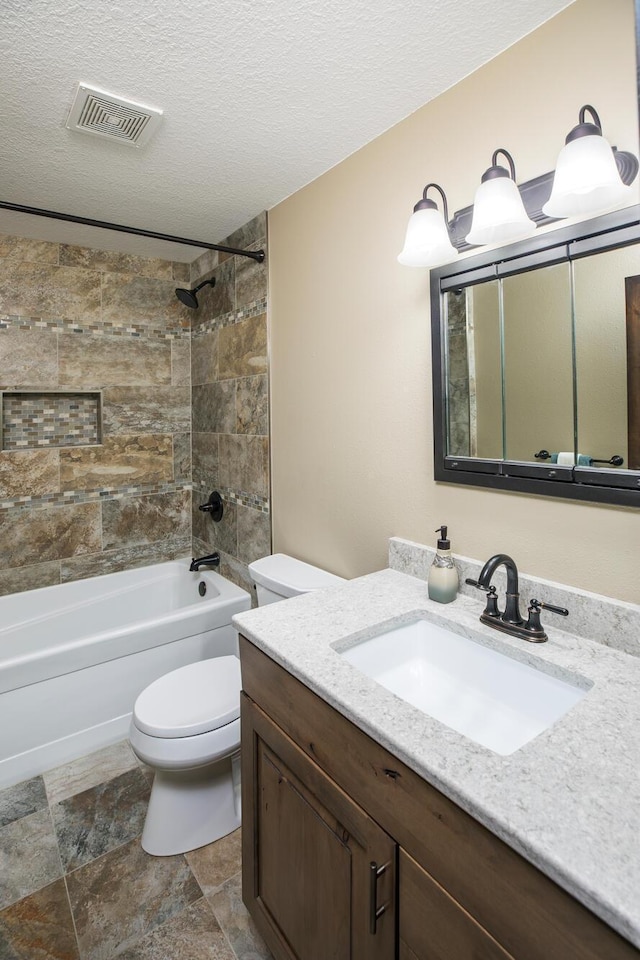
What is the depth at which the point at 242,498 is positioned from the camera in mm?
2605

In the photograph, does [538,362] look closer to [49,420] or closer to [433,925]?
[433,925]

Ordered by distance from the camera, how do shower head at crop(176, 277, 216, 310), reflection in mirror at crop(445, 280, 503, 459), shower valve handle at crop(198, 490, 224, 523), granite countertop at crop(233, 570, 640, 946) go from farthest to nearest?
shower valve handle at crop(198, 490, 224, 523)
shower head at crop(176, 277, 216, 310)
reflection in mirror at crop(445, 280, 503, 459)
granite countertop at crop(233, 570, 640, 946)

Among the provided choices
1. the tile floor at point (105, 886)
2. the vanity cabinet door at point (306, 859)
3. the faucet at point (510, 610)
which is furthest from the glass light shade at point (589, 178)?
the tile floor at point (105, 886)

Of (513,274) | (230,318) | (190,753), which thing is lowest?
(190,753)

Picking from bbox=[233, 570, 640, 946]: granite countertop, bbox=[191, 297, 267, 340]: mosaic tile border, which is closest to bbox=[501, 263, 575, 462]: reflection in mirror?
bbox=[233, 570, 640, 946]: granite countertop

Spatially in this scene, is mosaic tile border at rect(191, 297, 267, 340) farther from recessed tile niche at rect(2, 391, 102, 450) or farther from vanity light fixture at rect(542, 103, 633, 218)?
vanity light fixture at rect(542, 103, 633, 218)

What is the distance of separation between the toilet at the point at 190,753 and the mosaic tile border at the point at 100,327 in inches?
76.0

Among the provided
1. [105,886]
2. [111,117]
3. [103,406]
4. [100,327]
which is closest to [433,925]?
[105,886]

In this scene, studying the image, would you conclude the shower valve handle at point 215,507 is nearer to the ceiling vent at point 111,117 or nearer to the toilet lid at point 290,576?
the toilet lid at point 290,576

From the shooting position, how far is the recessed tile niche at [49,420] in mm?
2656

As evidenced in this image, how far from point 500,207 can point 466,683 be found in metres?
1.14

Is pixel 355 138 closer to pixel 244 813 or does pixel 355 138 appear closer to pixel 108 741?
pixel 244 813

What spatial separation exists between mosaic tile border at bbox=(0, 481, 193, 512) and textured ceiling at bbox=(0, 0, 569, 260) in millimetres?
1496

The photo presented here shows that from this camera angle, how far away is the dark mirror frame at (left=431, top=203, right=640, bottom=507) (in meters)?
1.06
